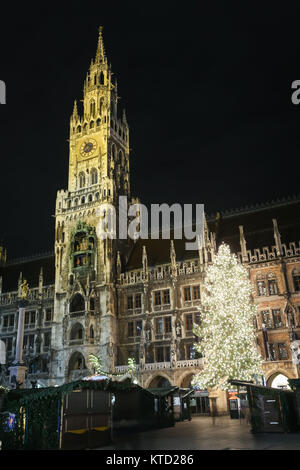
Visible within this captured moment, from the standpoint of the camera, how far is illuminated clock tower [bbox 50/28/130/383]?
142ft

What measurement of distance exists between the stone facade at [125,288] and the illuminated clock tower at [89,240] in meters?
0.12

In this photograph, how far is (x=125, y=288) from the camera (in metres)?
45.8

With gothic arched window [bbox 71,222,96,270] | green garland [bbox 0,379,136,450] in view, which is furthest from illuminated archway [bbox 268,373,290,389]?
A: green garland [bbox 0,379,136,450]

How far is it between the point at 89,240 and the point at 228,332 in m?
23.4

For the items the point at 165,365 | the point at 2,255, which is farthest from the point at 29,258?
the point at 165,365

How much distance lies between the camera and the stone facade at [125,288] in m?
38.5

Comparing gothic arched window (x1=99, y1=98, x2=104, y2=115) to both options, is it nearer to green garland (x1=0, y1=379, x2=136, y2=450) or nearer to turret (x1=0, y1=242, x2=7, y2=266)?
turret (x1=0, y1=242, x2=7, y2=266)

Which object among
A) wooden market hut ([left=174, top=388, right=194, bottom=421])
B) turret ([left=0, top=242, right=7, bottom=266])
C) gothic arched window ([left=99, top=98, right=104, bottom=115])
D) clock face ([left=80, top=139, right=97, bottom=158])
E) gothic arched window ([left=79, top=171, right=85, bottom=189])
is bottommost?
wooden market hut ([left=174, top=388, right=194, bottom=421])

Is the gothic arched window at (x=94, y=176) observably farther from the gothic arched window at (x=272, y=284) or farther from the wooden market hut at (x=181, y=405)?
the wooden market hut at (x=181, y=405)

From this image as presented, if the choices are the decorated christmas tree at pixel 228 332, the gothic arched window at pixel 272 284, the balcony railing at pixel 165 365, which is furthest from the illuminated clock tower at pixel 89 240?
the gothic arched window at pixel 272 284

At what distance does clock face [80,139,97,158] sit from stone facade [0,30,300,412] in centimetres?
15

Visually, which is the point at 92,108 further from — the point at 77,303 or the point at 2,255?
the point at 77,303

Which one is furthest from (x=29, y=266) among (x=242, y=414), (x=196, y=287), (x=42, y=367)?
(x=242, y=414)
